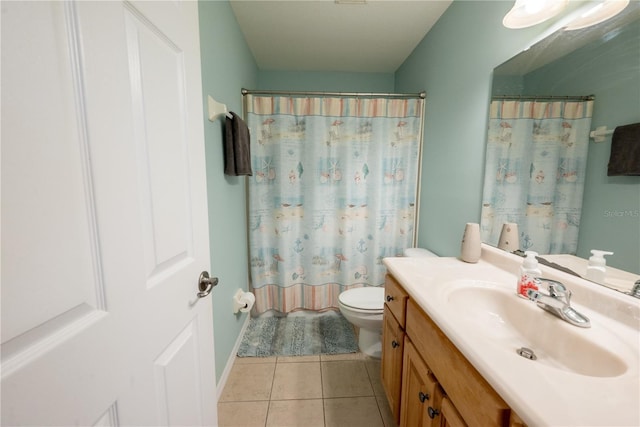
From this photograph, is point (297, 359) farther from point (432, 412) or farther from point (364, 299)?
point (432, 412)

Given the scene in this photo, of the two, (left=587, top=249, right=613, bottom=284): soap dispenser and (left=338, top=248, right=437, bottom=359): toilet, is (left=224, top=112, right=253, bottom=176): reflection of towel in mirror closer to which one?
(left=338, top=248, right=437, bottom=359): toilet

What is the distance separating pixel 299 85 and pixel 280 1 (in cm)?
101

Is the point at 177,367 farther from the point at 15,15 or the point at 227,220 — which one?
the point at 227,220

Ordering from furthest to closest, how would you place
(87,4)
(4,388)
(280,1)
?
(280,1)
(87,4)
(4,388)

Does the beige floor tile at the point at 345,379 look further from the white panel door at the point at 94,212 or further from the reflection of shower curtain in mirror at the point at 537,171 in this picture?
the reflection of shower curtain in mirror at the point at 537,171

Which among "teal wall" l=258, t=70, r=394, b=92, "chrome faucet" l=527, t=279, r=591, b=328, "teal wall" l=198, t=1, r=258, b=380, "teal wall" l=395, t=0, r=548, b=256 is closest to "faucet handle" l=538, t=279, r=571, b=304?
"chrome faucet" l=527, t=279, r=591, b=328

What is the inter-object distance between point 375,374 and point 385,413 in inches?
10.4

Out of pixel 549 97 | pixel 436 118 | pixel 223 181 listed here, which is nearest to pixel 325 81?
pixel 436 118

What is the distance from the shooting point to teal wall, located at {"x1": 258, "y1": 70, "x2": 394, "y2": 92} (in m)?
2.48

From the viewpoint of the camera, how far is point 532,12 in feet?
3.02

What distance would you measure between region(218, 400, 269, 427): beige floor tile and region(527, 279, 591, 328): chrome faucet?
4.54ft

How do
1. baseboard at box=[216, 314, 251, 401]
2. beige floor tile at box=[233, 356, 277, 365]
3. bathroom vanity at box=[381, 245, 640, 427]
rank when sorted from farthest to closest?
1. beige floor tile at box=[233, 356, 277, 365]
2. baseboard at box=[216, 314, 251, 401]
3. bathroom vanity at box=[381, 245, 640, 427]

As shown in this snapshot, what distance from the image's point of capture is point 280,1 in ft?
4.99

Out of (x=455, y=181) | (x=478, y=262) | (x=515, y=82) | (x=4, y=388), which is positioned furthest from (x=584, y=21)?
(x=4, y=388)
